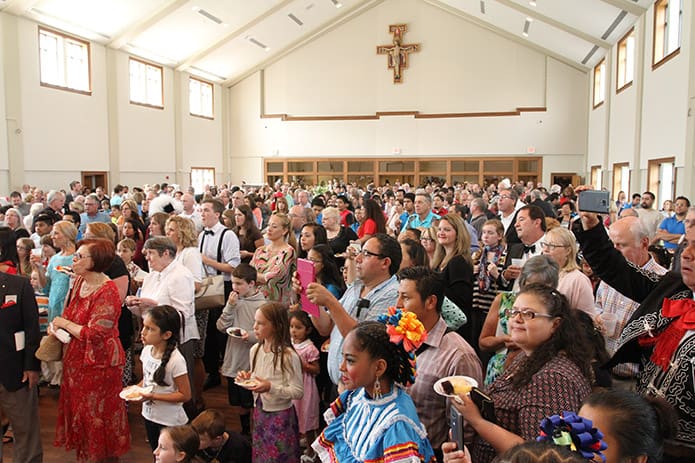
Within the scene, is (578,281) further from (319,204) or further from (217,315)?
(319,204)

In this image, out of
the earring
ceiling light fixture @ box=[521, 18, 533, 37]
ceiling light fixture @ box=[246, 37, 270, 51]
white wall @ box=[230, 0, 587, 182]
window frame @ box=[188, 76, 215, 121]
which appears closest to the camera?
the earring

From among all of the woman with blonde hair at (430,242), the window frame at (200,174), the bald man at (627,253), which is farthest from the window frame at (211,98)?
the bald man at (627,253)

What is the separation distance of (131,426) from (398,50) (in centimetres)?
1910

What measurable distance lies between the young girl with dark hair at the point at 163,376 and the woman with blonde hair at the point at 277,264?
105 cm

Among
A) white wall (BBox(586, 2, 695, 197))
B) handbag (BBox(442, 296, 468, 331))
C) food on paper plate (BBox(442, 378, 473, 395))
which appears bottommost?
handbag (BBox(442, 296, 468, 331))

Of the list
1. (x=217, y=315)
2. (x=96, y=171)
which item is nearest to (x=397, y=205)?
(x=217, y=315)

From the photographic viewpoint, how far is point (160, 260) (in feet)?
12.9

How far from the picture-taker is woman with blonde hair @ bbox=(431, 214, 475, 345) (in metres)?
3.81

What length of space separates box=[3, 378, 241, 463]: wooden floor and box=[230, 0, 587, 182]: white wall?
56.9 feet

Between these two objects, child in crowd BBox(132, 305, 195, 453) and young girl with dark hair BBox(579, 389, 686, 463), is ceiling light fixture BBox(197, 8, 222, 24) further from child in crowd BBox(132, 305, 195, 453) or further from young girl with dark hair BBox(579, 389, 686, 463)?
young girl with dark hair BBox(579, 389, 686, 463)

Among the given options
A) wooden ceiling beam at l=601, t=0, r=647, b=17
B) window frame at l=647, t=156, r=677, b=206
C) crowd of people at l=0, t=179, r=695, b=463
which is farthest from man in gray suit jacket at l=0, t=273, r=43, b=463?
wooden ceiling beam at l=601, t=0, r=647, b=17

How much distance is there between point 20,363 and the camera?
3.54 m

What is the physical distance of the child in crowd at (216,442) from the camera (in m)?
3.16

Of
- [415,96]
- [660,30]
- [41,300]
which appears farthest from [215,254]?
[415,96]
